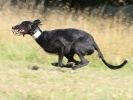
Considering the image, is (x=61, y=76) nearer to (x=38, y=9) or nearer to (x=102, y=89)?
(x=102, y=89)

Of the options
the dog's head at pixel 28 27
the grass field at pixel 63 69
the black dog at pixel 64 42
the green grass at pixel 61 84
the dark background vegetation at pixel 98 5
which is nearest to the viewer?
the green grass at pixel 61 84

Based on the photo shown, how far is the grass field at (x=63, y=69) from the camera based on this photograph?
9250 mm

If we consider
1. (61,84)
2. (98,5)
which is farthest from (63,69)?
(98,5)

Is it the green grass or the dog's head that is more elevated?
the dog's head

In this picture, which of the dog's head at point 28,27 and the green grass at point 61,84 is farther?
the dog's head at point 28,27

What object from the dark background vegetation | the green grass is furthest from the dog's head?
the dark background vegetation

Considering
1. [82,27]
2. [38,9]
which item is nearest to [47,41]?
[82,27]

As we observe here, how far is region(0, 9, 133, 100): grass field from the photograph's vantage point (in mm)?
9250

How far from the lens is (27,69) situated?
10.9 m

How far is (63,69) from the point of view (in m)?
11.2

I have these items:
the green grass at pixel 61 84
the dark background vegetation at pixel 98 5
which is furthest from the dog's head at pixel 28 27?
the dark background vegetation at pixel 98 5

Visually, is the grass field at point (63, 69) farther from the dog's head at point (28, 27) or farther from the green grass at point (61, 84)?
the dog's head at point (28, 27)

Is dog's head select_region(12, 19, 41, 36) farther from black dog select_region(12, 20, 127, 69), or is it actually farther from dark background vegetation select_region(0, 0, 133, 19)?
dark background vegetation select_region(0, 0, 133, 19)

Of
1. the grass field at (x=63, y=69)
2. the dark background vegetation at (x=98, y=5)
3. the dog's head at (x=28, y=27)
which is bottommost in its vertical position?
the dark background vegetation at (x=98, y=5)
